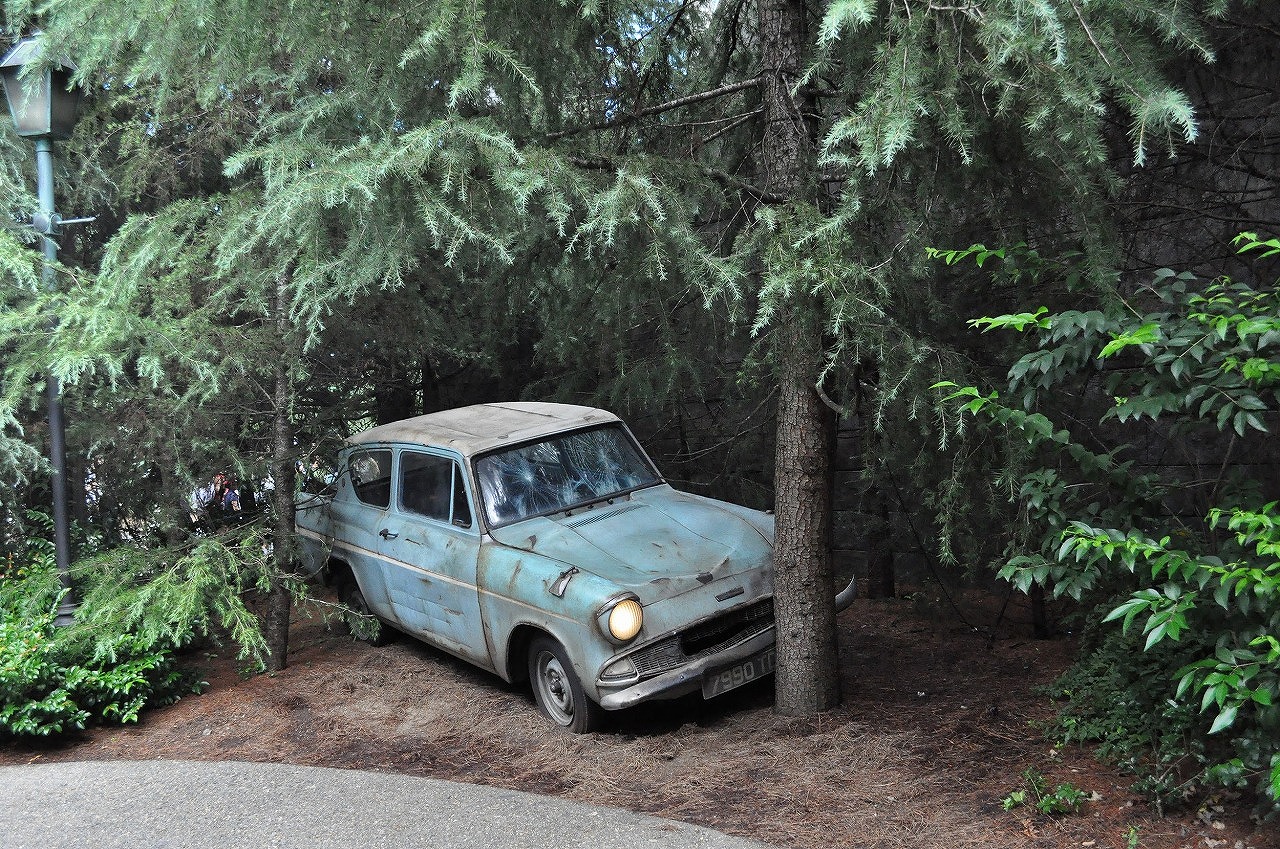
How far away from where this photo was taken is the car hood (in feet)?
18.6

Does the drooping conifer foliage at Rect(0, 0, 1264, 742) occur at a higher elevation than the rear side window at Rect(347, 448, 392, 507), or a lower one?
higher

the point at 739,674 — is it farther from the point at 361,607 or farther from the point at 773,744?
the point at 361,607

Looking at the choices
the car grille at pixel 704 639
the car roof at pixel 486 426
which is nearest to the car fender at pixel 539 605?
the car grille at pixel 704 639

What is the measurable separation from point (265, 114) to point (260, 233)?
2.69 meters

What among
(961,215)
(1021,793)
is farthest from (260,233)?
(1021,793)

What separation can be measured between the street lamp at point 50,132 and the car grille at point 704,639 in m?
4.33

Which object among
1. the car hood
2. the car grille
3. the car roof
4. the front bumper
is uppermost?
the car roof

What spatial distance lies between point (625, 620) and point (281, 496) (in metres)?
3.41

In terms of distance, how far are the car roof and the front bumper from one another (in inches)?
82.3

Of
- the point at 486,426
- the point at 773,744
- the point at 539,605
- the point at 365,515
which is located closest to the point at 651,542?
the point at 539,605

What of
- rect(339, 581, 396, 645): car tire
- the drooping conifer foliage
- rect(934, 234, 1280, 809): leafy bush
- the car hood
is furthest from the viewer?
rect(339, 581, 396, 645): car tire

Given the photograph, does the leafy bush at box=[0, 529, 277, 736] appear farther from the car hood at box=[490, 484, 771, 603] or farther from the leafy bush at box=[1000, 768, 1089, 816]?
the leafy bush at box=[1000, 768, 1089, 816]

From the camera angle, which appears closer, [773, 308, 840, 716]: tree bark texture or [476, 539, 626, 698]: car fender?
[476, 539, 626, 698]: car fender

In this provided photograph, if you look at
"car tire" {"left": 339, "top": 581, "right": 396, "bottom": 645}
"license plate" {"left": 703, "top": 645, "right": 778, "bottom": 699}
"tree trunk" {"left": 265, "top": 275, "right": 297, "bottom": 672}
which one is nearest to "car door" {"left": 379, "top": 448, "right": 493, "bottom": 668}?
"car tire" {"left": 339, "top": 581, "right": 396, "bottom": 645}
